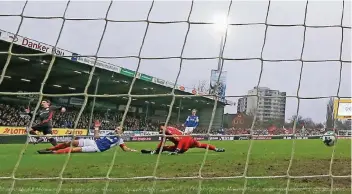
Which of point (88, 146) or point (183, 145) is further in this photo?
point (88, 146)

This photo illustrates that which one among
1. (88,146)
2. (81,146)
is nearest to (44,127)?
(81,146)

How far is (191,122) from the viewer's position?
7.19 m

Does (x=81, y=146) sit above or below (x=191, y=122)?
below

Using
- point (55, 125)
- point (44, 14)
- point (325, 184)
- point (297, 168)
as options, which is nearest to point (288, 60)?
point (325, 184)

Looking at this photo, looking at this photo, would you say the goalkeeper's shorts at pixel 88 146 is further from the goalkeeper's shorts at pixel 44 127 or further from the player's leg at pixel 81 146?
the goalkeeper's shorts at pixel 44 127

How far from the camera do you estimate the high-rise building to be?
3.42 m

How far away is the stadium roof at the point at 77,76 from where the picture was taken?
4145mm

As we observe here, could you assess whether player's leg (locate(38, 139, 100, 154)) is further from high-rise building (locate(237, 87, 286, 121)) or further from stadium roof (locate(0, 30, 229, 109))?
high-rise building (locate(237, 87, 286, 121))

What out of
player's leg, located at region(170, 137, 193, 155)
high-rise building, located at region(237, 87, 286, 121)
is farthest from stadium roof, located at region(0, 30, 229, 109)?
player's leg, located at region(170, 137, 193, 155)

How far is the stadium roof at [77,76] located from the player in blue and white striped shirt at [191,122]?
0.33 meters

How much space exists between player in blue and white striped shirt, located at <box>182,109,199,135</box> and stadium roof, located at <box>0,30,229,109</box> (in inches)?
13.2

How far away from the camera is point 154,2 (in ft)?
11.7

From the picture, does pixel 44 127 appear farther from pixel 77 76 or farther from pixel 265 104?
pixel 265 104

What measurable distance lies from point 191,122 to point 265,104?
12.0ft
